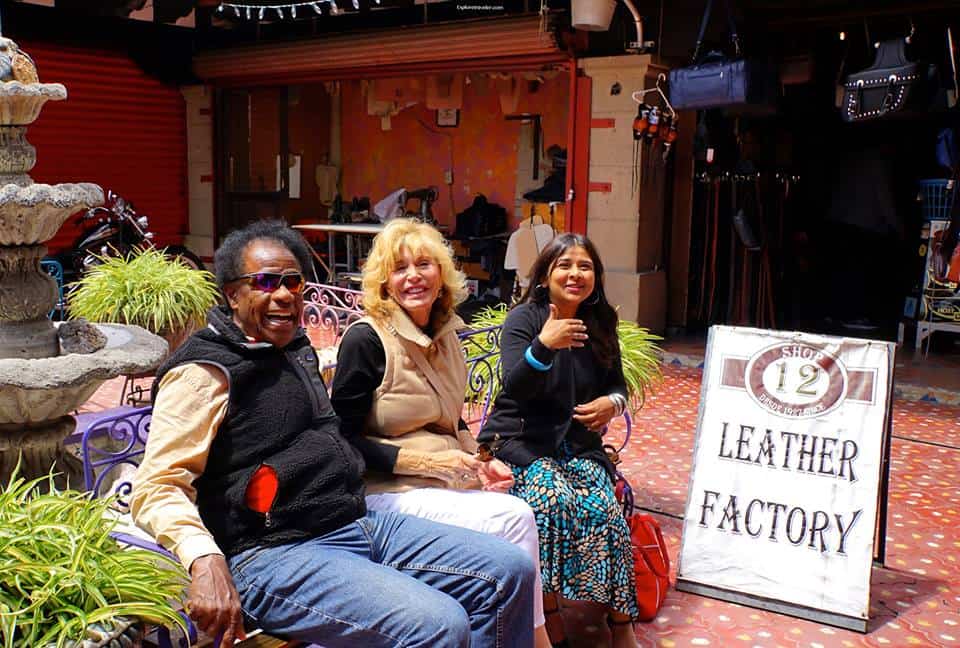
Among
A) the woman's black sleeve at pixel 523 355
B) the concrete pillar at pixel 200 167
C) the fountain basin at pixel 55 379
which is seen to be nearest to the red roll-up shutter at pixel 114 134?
the concrete pillar at pixel 200 167

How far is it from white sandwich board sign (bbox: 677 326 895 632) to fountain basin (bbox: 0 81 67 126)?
9.24 ft

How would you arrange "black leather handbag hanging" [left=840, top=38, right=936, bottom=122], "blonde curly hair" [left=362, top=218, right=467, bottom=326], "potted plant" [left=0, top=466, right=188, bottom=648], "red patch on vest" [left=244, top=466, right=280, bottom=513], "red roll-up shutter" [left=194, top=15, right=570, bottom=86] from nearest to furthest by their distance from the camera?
"potted plant" [left=0, top=466, right=188, bottom=648] < "red patch on vest" [left=244, top=466, right=280, bottom=513] < "blonde curly hair" [left=362, top=218, right=467, bottom=326] < "black leather handbag hanging" [left=840, top=38, right=936, bottom=122] < "red roll-up shutter" [left=194, top=15, right=570, bottom=86]

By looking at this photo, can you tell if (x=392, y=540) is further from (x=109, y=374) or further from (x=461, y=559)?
(x=109, y=374)

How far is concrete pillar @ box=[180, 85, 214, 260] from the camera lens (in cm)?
1153

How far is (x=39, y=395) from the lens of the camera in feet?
10.6

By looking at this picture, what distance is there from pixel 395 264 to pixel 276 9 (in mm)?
6689

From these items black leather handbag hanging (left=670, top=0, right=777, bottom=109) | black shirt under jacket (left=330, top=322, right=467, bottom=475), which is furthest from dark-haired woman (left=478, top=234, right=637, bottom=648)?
black leather handbag hanging (left=670, top=0, right=777, bottom=109)

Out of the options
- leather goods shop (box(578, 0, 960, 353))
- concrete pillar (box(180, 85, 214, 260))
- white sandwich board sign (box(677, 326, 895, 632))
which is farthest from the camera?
concrete pillar (box(180, 85, 214, 260))

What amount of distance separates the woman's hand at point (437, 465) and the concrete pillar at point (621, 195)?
541 cm

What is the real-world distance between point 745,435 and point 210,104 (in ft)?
31.6

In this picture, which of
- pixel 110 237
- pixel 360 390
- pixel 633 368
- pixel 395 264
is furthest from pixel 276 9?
pixel 360 390

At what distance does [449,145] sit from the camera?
39.2 ft

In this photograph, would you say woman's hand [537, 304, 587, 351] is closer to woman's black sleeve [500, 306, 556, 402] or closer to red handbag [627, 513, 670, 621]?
woman's black sleeve [500, 306, 556, 402]

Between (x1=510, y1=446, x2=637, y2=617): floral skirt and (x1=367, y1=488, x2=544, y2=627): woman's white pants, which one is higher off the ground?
(x1=367, y1=488, x2=544, y2=627): woman's white pants
